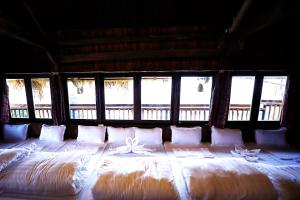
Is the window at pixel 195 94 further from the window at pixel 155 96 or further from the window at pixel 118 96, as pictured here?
the window at pixel 118 96

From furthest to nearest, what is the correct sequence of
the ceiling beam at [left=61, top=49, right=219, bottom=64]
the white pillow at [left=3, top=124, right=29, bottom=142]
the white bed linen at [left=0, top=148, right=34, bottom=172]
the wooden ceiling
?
the white pillow at [left=3, top=124, right=29, bottom=142] → the ceiling beam at [left=61, top=49, right=219, bottom=64] → the wooden ceiling → the white bed linen at [left=0, top=148, right=34, bottom=172]

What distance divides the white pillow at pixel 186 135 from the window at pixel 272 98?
1444 mm

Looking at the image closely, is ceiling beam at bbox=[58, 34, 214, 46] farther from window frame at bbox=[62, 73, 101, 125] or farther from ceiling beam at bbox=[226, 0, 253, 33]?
window frame at bbox=[62, 73, 101, 125]

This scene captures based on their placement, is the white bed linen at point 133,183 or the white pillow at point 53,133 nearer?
the white bed linen at point 133,183

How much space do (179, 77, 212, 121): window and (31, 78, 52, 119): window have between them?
2967 mm

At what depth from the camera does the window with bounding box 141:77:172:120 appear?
315 cm

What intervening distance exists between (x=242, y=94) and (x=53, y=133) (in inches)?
156

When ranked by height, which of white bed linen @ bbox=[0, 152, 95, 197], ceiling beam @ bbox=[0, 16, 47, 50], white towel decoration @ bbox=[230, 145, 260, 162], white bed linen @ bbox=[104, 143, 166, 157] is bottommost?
white bed linen @ bbox=[104, 143, 166, 157]

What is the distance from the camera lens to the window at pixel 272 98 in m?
3.04

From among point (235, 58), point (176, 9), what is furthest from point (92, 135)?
point (235, 58)

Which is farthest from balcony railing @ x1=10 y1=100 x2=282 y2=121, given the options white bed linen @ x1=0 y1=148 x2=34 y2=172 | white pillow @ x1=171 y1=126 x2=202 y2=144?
white bed linen @ x1=0 y1=148 x2=34 y2=172

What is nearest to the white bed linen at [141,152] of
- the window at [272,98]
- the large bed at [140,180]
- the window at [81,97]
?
the large bed at [140,180]

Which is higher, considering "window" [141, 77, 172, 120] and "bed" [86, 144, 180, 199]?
"window" [141, 77, 172, 120]

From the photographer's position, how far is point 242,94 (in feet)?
10.2
